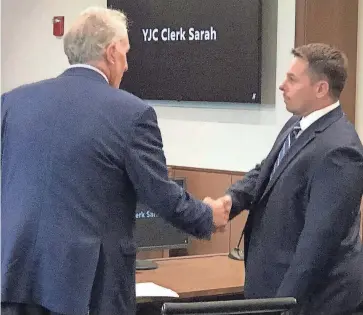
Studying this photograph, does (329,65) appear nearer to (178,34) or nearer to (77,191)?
(77,191)

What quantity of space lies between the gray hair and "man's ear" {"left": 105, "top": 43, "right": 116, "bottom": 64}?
0.01 m

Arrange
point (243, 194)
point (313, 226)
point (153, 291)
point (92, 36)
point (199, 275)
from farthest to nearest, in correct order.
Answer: point (199, 275)
point (153, 291)
point (243, 194)
point (313, 226)
point (92, 36)

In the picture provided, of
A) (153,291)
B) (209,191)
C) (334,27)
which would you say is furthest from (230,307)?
(334,27)

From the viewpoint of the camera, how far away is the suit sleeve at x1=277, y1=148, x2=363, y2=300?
97.0 inches

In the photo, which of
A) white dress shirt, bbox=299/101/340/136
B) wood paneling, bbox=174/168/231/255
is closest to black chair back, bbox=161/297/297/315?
white dress shirt, bbox=299/101/340/136

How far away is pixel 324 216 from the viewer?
8.05ft

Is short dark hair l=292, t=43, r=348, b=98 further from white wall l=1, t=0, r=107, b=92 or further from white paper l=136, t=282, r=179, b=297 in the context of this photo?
white wall l=1, t=0, r=107, b=92

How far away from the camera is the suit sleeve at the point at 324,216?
2.46 metres

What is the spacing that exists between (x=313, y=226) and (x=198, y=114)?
1735mm

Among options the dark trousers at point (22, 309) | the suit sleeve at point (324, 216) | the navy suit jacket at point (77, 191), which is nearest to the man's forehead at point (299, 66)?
the suit sleeve at point (324, 216)

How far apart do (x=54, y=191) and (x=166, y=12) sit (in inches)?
83.8

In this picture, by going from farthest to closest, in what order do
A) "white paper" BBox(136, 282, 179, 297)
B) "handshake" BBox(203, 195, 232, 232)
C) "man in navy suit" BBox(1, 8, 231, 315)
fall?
"white paper" BBox(136, 282, 179, 297)
"handshake" BBox(203, 195, 232, 232)
"man in navy suit" BBox(1, 8, 231, 315)

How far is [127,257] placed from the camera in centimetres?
232

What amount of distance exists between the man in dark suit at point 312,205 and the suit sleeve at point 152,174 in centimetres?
33
